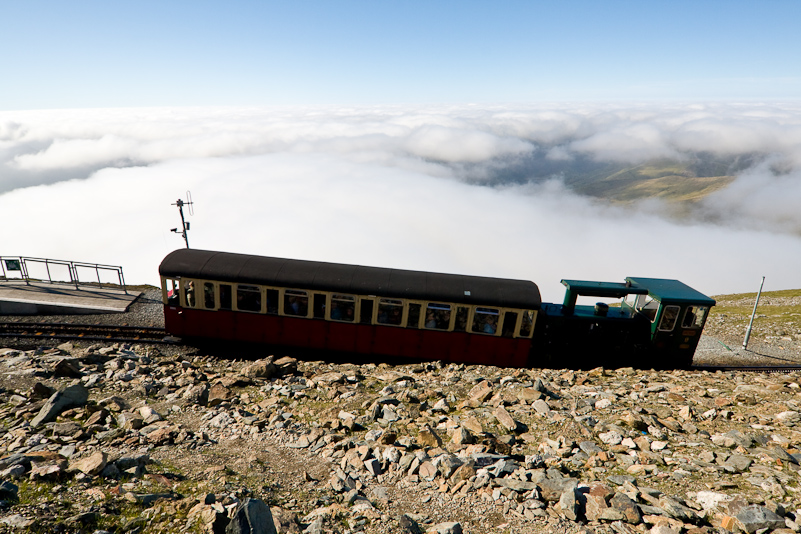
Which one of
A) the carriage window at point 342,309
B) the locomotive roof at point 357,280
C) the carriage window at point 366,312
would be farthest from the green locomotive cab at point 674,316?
the carriage window at point 342,309

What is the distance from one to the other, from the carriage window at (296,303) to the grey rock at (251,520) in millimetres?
10459

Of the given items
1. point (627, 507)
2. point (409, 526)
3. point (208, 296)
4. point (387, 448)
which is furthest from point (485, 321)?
point (208, 296)

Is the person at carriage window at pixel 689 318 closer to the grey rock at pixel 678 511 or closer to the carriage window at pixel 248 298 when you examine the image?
the grey rock at pixel 678 511

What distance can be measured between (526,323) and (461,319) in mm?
2573

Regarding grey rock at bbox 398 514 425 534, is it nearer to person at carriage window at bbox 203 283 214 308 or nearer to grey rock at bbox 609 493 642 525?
grey rock at bbox 609 493 642 525

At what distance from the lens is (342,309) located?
1686 centimetres

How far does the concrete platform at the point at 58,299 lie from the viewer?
72.9 feet

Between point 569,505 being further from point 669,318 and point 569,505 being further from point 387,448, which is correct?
point 669,318

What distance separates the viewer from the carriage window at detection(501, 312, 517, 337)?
16.4 metres

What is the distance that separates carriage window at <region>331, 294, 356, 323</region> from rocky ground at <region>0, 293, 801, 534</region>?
1.91m

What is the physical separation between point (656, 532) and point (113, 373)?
16.0 meters

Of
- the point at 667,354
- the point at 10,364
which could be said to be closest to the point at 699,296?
the point at 667,354

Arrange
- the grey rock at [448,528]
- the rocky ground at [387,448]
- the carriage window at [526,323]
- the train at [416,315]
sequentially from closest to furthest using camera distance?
1. the grey rock at [448,528]
2. the rocky ground at [387,448]
3. the carriage window at [526,323]
4. the train at [416,315]

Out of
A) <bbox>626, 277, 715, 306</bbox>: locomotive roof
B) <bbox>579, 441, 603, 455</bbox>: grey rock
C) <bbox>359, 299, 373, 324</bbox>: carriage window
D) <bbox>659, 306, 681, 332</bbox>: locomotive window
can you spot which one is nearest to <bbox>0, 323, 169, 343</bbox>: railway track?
<bbox>359, 299, 373, 324</bbox>: carriage window
